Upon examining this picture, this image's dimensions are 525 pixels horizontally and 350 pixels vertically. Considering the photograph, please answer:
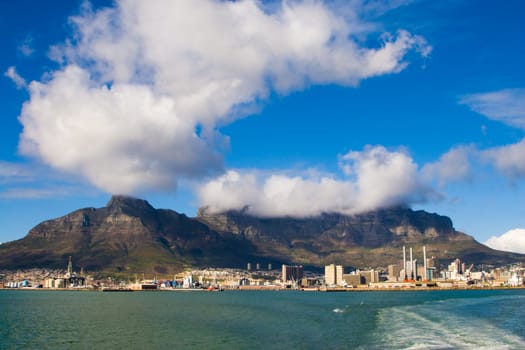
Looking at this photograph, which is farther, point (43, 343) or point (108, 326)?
point (108, 326)

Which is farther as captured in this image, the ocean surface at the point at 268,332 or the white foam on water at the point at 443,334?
the ocean surface at the point at 268,332

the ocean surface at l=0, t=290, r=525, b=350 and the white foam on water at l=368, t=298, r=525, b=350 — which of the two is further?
the ocean surface at l=0, t=290, r=525, b=350

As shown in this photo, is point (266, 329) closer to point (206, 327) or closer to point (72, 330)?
point (206, 327)

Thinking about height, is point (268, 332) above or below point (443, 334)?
below

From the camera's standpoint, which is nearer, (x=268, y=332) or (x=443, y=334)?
(x=443, y=334)

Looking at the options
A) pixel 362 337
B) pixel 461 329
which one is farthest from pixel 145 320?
pixel 461 329

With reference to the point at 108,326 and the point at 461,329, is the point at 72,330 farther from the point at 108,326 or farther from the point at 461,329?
the point at 461,329

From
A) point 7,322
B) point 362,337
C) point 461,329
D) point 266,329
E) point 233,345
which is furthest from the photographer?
point 7,322

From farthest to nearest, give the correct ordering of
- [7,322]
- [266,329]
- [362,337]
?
[7,322]
[266,329]
[362,337]
